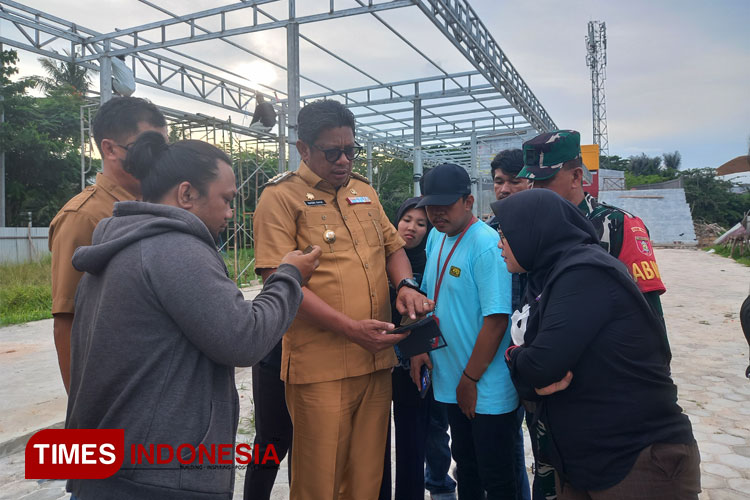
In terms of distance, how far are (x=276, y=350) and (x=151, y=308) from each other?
1.34 m

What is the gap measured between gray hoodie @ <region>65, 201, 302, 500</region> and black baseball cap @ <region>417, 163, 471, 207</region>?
1355 mm

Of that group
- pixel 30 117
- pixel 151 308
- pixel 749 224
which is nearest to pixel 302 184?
pixel 151 308

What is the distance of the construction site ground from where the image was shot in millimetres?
3186

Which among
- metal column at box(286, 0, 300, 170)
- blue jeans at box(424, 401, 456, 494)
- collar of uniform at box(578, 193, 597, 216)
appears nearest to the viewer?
collar of uniform at box(578, 193, 597, 216)

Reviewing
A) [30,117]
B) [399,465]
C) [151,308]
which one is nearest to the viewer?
[151,308]

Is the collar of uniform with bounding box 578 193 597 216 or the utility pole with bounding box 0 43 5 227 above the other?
the utility pole with bounding box 0 43 5 227

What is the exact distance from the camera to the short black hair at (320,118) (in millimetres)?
2172

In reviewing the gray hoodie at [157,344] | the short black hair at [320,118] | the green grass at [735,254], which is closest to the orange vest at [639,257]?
the short black hair at [320,118]

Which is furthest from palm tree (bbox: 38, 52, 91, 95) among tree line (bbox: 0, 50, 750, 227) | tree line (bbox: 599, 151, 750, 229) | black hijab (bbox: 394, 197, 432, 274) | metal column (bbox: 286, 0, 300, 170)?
tree line (bbox: 599, 151, 750, 229)

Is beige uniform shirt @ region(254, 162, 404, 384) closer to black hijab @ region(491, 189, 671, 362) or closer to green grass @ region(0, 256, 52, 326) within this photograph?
black hijab @ region(491, 189, 671, 362)

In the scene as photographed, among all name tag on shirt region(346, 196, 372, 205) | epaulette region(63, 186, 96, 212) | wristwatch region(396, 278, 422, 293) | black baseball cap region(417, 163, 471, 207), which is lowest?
wristwatch region(396, 278, 422, 293)

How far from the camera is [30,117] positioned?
20.1 metres

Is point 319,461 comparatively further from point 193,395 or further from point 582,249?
point 582,249

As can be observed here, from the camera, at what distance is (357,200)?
2389 millimetres
